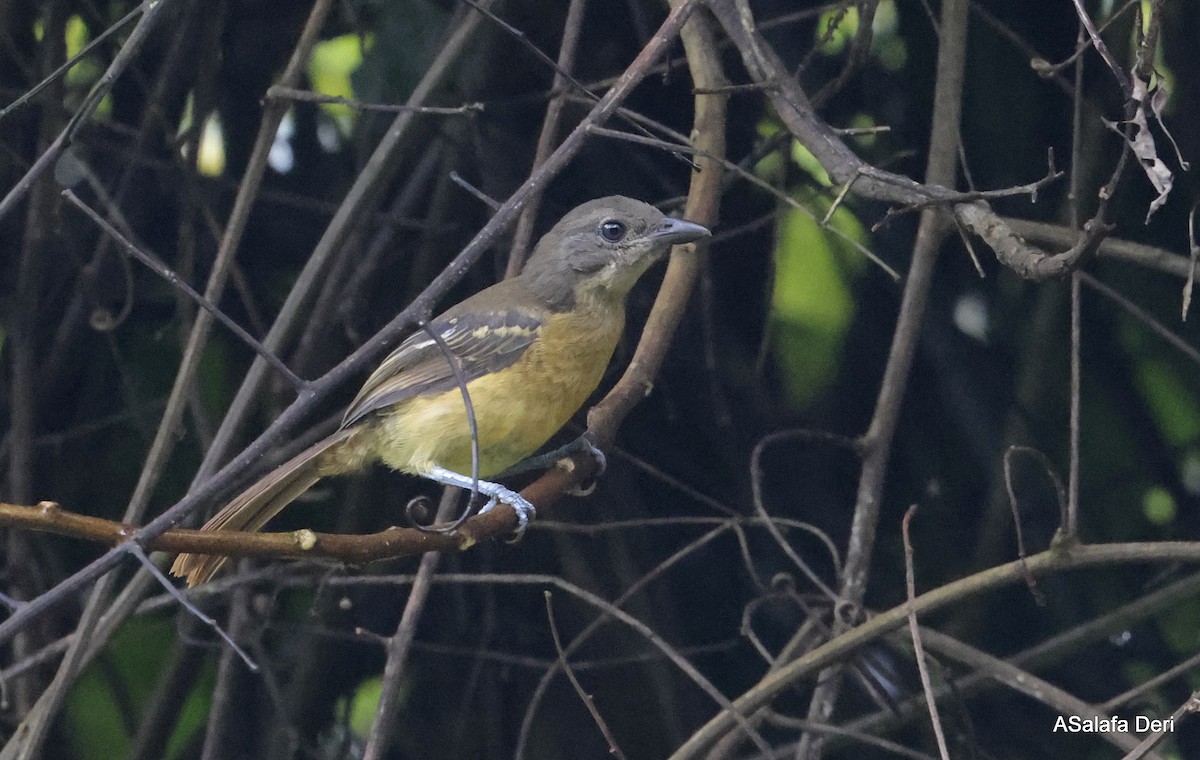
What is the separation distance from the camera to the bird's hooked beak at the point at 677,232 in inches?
137

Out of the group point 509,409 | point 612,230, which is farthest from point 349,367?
point 612,230

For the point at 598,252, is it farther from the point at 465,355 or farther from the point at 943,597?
the point at 943,597

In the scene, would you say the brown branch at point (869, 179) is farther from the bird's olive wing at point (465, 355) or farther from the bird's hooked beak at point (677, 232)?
A: the bird's olive wing at point (465, 355)

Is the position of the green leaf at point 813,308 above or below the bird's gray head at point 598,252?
below

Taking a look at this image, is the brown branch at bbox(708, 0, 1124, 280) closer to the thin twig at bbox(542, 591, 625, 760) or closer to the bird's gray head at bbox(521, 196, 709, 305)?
the bird's gray head at bbox(521, 196, 709, 305)

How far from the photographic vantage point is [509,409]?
360 cm

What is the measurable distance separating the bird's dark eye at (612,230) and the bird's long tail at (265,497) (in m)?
0.95

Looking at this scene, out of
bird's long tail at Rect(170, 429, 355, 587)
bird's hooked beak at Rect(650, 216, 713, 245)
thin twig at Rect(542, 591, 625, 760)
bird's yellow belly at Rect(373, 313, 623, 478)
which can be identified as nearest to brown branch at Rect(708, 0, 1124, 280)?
bird's hooked beak at Rect(650, 216, 713, 245)

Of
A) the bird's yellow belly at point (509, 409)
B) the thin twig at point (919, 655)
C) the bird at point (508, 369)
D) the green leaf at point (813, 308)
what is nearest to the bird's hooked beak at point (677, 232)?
the bird at point (508, 369)

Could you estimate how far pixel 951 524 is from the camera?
423cm

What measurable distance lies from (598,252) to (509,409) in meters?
0.62

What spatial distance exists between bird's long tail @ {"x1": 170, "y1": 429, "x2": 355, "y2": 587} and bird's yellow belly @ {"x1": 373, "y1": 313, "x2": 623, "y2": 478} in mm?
207

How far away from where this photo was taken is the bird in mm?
3598

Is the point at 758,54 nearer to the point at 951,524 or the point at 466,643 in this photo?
the point at 951,524
